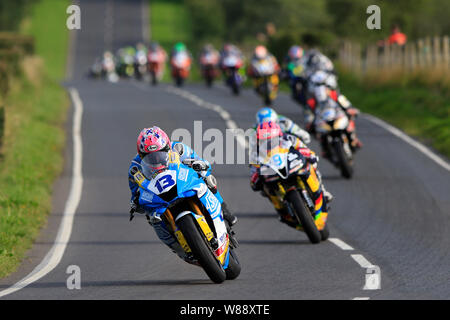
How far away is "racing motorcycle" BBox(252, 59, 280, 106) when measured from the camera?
3222cm

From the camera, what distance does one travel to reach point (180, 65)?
42.2m

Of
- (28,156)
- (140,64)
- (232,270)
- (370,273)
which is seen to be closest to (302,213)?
(370,273)

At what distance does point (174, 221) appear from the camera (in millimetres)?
11078

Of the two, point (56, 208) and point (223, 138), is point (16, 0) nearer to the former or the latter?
point (223, 138)

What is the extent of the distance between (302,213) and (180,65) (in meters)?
28.6

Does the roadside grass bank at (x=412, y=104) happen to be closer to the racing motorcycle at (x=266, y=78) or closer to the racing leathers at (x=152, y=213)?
the racing motorcycle at (x=266, y=78)

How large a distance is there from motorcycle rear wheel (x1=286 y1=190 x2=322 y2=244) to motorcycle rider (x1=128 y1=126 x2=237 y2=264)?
2.34 m

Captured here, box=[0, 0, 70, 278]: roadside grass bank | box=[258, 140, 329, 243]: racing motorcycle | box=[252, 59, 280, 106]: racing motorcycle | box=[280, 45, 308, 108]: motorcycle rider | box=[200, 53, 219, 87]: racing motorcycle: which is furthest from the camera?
A: box=[200, 53, 219, 87]: racing motorcycle

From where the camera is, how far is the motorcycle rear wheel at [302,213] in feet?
45.7

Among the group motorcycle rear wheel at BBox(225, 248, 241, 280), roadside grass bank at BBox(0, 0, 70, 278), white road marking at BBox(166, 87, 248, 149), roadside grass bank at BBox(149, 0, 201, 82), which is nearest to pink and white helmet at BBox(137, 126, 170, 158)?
motorcycle rear wheel at BBox(225, 248, 241, 280)

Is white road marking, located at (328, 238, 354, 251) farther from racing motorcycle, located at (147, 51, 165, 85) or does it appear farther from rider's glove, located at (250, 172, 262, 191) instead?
racing motorcycle, located at (147, 51, 165, 85)

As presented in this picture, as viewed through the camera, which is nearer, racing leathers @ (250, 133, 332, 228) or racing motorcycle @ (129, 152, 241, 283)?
racing motorcycle @ (129, 152, 241, 283)
